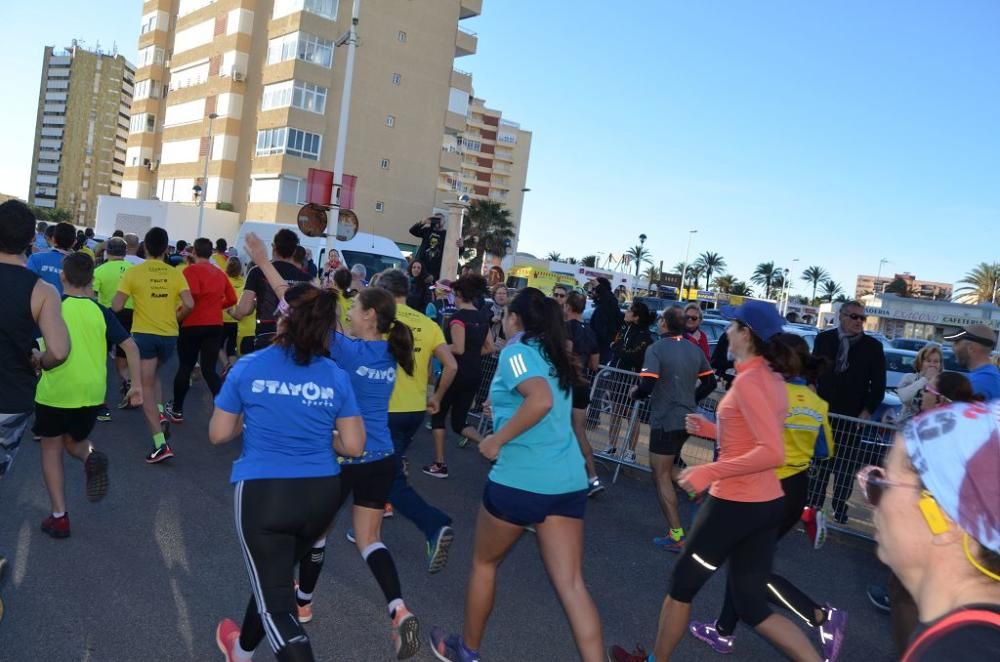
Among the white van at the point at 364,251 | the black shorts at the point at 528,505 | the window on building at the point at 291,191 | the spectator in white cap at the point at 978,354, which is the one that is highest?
the window on building at the point at 291,191

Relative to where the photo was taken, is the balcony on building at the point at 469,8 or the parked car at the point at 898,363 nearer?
the parked car at the point at 898,363

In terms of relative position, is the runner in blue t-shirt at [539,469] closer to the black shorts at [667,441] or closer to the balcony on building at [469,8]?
the black shorts at [667,441]

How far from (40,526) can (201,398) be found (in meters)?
5.37

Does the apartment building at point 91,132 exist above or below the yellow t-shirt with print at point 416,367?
above

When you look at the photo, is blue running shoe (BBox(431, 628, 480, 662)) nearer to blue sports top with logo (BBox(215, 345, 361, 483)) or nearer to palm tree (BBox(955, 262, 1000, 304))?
blue sports top with logo (BBox(215, 345, 361, 483))

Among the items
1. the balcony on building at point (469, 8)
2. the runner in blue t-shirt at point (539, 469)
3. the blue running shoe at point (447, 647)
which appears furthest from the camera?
the balcony on building at point (469, 8)

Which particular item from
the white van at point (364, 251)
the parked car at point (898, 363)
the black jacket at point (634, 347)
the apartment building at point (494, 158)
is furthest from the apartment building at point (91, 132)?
the black jacket at point (634, 347)

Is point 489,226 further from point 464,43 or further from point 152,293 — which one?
point 152,293

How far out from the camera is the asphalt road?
414 centimetres

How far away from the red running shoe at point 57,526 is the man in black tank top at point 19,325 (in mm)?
1342

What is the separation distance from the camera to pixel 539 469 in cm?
360

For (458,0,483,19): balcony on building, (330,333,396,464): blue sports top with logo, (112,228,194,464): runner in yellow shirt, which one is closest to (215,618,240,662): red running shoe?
(330,333,396,464): blue sports top with logo

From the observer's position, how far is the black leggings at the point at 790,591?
411 cm

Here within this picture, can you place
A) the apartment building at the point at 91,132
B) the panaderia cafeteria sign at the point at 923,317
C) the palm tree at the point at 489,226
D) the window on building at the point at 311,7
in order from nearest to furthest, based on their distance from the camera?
1. the window on building at the point at 311,7
2. the panaderia cafeteria sign at the point at 923,317
3. the palm tree at the point at 489,226
4. the apartment building at the point at 91,132
